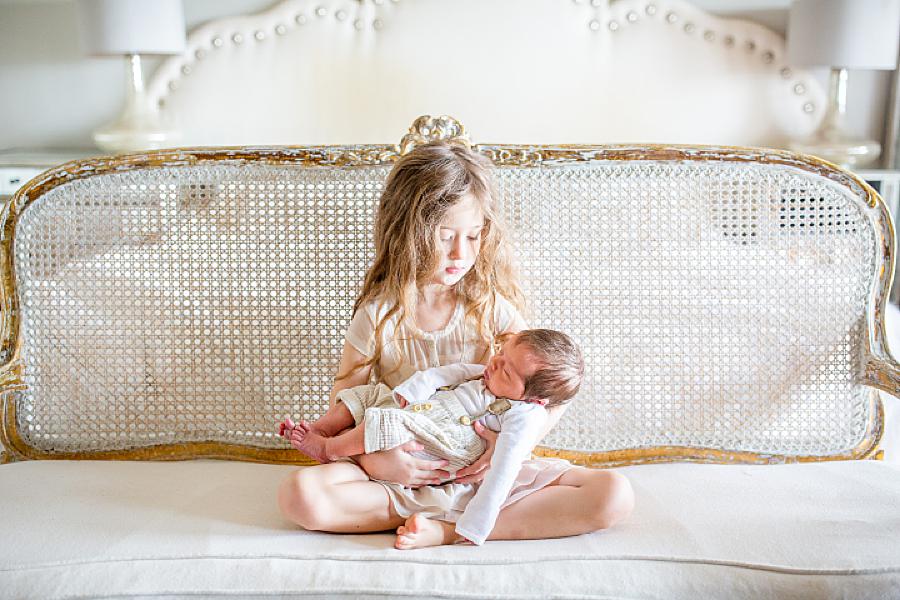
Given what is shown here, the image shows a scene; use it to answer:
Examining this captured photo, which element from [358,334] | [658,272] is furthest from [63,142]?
[658,272]

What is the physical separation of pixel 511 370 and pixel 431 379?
16 centimetres

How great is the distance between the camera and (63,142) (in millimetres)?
3619

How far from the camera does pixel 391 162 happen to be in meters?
1.68

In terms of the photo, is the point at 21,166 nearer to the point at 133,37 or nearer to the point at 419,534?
the point at 133,37

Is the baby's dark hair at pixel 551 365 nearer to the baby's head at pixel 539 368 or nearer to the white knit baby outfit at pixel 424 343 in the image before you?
the baby's head at pixel 539 368

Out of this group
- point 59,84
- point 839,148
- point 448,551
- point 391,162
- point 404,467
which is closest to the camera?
point 448,551

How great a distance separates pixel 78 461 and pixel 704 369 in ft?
4.12

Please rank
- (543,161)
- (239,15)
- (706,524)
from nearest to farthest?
(706,524) < (543,161) < (239,15)

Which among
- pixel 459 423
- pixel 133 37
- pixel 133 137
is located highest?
pixel 133 37

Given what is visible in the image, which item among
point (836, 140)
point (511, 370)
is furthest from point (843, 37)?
point (511, 370)

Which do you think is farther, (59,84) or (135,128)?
(59,84)

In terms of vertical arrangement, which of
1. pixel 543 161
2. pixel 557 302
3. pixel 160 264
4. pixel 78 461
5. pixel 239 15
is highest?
pixel 239 15

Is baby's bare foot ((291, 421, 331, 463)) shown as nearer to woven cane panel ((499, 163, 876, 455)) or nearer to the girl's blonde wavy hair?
the girl's blonde wavy hair

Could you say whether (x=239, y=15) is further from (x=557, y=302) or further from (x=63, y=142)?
(x=557, y=302)
